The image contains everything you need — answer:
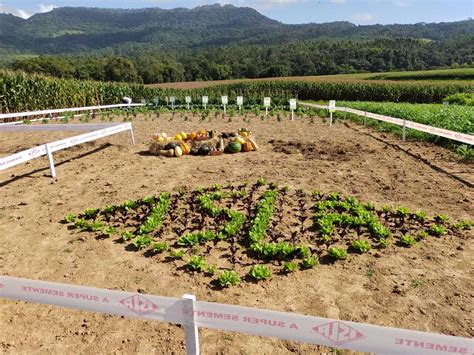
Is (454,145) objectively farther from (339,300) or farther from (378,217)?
(339,300)

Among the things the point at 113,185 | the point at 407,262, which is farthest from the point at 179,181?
the point at 407,262

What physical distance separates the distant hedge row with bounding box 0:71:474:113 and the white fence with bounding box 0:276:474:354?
77.9 ft

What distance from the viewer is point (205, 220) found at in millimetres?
6680

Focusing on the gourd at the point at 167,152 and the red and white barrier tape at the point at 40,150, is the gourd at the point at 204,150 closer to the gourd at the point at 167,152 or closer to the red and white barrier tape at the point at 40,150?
the gourd at the point at 167,152

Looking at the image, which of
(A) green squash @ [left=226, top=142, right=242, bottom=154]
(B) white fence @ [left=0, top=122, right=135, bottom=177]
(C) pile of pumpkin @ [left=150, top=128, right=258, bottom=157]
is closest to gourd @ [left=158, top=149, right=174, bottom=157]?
(C) pile of pumpkin @ [left=150, top=128, right=258, bottom=157]

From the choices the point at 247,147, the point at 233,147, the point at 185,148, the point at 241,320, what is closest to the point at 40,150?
the point at 185,148

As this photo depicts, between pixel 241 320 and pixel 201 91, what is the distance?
4528 centimetres

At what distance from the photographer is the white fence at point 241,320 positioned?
8.14 ft

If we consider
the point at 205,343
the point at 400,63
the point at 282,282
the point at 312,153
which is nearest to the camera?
the point at 205,343

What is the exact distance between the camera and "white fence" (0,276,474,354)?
97.7 inches

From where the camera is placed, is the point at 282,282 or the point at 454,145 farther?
the point at 454,145

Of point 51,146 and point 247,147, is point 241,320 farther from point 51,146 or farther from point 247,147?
point 247,147

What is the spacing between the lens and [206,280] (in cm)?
487

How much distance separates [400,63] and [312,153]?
320 ft
